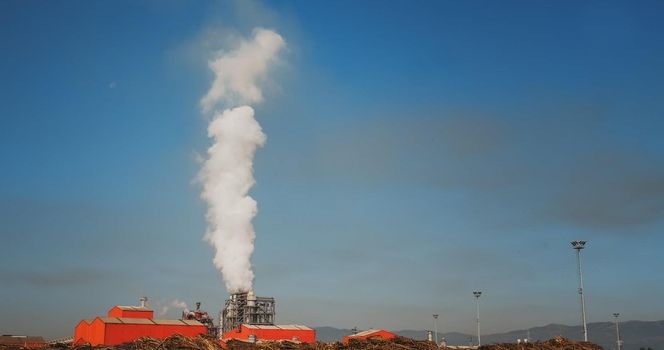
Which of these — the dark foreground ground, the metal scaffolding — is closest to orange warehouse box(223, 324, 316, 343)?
the metal scaffolding

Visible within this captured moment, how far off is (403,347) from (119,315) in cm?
7732

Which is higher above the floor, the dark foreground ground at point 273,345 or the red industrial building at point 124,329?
the dark foreground ground at point 273,345

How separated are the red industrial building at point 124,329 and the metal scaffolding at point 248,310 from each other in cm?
1886

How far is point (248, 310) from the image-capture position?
109000 millimetres

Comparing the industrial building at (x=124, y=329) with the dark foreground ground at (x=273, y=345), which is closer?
the dark foreground ground at (x=273, y=345)

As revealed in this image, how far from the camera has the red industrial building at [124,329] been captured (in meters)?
77.8

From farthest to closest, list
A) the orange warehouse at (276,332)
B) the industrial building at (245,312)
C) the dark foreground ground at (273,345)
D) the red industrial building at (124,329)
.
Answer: the industrial building at (245,312)
the orange warehouse at (276,332)
the red industrial building at (124,329)
the dark foreground ground at (273,345)

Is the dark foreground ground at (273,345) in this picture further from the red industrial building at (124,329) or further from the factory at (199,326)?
the red industrial building at (124,329)

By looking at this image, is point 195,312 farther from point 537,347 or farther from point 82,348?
point 82,348

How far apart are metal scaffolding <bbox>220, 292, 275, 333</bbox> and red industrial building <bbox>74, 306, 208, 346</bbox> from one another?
18.9m

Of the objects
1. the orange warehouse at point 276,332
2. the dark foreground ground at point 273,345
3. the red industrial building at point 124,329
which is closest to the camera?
the dark foreground ground at point 273,345

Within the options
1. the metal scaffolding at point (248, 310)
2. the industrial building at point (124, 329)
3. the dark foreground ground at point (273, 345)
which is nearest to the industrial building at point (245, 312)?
the metal scaffolding at point (248, 310)

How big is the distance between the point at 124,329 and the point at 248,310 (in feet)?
108

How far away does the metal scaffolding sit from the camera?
357 ft
